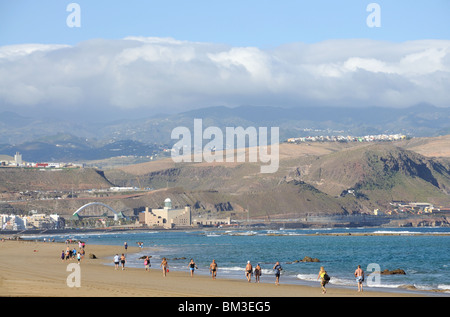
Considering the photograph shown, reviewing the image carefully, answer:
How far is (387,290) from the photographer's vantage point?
5997cm

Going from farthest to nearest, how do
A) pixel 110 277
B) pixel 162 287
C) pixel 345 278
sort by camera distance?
1. pixel 345 278
2. pixel 110 277
3. pixel 162 287

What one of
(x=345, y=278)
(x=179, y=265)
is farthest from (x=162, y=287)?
(x=179, y=265)
